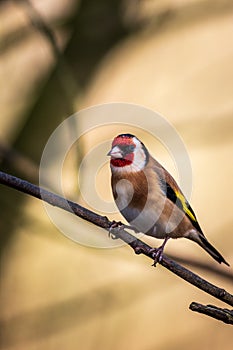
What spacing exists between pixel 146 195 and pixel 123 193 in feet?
0.27

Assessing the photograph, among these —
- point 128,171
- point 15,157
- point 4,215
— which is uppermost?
point 128,171

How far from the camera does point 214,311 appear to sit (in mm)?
1598

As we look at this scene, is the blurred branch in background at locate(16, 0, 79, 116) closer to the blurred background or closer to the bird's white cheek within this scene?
the blurred background

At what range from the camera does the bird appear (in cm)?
230

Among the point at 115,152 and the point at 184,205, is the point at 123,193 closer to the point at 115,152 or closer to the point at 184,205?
the point at 115,152

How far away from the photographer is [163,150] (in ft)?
13.1

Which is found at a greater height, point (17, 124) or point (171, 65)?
point (171, 65)

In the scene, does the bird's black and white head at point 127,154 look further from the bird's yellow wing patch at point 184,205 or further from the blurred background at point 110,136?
the blurred background at point 110,136

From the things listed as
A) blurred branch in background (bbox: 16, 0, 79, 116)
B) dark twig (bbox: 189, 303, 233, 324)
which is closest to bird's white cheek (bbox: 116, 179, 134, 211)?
blurred branch in background (bbox: 16, 0, 79, 116)

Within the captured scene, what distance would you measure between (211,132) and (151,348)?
1.41 metres

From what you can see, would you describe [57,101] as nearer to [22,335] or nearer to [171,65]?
[171,65]

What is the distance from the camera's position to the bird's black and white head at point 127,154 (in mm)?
2341

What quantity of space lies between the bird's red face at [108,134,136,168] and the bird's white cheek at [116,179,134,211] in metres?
0.07

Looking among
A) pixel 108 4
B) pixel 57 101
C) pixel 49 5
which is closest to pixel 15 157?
pixel 57 101
